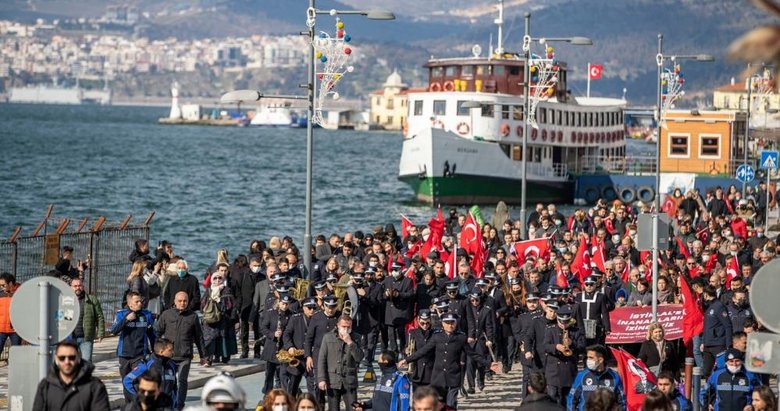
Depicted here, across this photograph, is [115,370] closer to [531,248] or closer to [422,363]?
[422,363]

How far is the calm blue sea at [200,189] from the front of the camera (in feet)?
209

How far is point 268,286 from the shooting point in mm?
20562

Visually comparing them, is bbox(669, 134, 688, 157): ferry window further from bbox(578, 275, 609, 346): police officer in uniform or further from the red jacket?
the red jacket

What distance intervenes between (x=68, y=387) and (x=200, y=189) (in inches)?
3143

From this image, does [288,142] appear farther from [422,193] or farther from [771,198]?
[771,198]

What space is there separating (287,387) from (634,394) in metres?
3.86

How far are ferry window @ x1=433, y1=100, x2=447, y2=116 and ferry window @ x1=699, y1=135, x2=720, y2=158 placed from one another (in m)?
10.7

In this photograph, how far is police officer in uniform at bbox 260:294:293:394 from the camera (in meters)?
17.3

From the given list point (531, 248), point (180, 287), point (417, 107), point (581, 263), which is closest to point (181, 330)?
point (180, 287)

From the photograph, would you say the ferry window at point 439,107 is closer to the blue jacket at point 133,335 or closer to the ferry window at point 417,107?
the ferry window at point 417,107

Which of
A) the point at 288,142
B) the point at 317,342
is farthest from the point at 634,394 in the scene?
the point at 288,142

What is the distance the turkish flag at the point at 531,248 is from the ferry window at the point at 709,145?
140ft

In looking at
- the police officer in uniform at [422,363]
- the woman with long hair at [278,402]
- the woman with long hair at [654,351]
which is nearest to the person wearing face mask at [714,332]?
the woman with long hair at [654,351]

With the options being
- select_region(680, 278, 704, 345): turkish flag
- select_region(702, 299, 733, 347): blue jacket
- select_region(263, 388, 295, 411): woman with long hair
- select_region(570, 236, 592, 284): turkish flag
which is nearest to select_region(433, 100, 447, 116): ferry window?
select_region(570, 236, 592, 284): turkish flag
